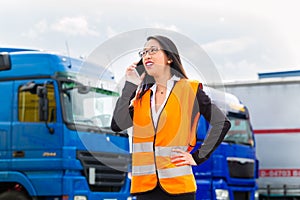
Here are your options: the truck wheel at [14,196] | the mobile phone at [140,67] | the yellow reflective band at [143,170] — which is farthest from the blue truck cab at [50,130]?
the yellow reflective band at [143,170]

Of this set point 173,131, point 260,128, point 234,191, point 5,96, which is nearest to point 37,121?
point 5,96

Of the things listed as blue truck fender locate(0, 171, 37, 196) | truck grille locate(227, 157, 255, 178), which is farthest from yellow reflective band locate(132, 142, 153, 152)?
truck grille locate(227, 157, 255, 178)

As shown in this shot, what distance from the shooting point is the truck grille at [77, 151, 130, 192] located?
28.8 feet

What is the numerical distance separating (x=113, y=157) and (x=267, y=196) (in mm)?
6406

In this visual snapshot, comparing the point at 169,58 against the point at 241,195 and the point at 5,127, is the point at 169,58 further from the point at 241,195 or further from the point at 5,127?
the point at 241,195

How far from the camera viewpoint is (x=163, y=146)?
312cm

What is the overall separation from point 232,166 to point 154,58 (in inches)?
353

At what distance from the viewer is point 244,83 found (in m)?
14.9

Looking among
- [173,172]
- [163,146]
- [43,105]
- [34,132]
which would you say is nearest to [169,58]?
[163,146]

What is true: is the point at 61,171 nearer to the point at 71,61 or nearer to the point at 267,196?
the point at 71,61

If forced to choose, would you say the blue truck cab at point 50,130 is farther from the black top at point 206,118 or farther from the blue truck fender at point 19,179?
the black top at point 206,118

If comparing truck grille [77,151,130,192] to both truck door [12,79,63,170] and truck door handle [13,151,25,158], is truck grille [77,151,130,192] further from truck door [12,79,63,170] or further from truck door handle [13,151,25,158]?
truck door handle [13,151,25,158]

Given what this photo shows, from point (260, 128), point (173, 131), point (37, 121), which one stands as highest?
point (260, 128)

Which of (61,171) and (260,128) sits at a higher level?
(260,128)
